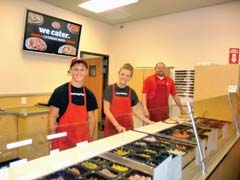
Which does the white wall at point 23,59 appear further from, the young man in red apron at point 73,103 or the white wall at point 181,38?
the young man in red apron at point 73,103

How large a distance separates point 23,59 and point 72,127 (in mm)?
3023

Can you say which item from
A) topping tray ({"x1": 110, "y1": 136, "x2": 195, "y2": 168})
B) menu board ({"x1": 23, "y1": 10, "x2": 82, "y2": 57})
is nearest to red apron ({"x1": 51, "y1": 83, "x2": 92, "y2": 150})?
topping tray ({"x1": 110, "y1": 136, "x2": 195, "y2": 168})

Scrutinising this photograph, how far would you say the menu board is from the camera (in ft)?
13.4

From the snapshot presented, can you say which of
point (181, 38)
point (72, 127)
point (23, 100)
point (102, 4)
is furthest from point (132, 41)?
point (72, 127)

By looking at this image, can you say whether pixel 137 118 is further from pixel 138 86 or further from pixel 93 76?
pixel 93 76

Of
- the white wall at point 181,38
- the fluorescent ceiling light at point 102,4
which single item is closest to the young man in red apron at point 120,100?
the fluorescent ceiling light at point 102,4

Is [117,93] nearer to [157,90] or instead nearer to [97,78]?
[157,90]

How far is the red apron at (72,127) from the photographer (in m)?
Result: 1.54

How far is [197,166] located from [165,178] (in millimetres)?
571

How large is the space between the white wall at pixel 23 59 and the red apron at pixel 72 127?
7.77 feet

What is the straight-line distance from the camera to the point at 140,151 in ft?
5.21

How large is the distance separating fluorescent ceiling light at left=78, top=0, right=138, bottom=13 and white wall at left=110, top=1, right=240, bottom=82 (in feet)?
3.83

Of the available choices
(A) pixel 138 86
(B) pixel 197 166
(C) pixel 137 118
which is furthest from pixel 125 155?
(A) pixel 138 86

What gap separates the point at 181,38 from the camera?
474 cm
